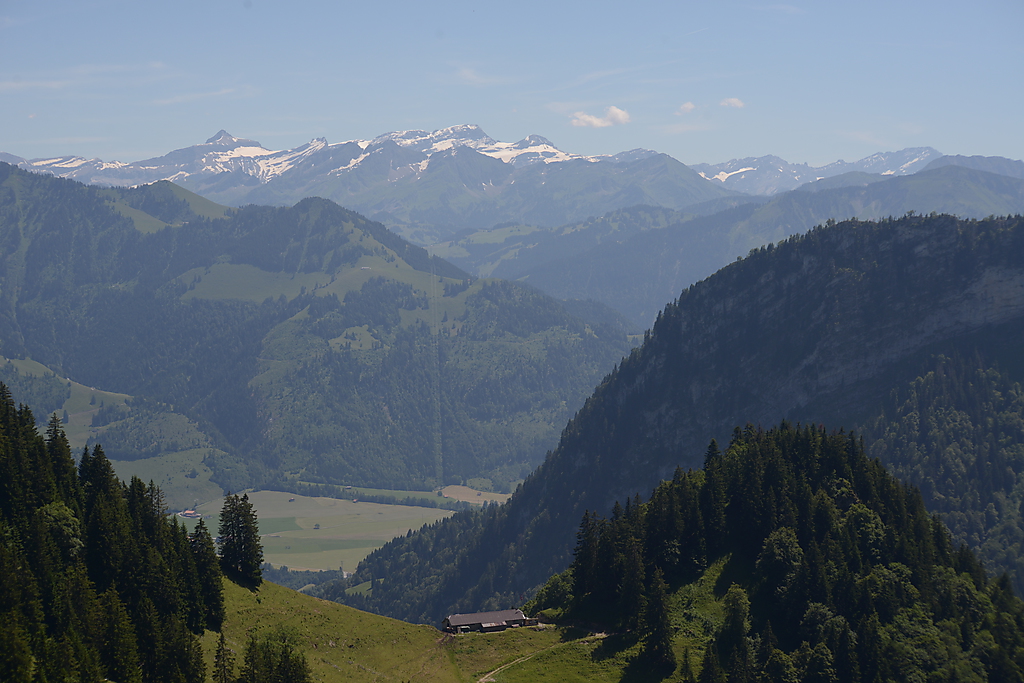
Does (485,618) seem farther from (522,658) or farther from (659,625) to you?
(659,625)

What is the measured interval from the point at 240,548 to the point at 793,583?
271 feet

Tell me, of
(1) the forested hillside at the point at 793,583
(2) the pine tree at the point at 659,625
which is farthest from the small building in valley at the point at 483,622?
(2) the pine tree at the point at 659,625

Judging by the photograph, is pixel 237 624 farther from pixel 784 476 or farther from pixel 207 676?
pixel 784 476

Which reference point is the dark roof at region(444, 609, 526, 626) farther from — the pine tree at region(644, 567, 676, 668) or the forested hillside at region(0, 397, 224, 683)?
the forested hillside at region(0, 397, 224, 683)

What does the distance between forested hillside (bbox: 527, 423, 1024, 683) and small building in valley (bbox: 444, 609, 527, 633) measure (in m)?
7.33

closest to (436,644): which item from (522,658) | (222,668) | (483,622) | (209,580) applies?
(483,622)

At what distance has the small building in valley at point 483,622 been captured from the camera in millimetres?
130750

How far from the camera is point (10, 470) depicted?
337 feet

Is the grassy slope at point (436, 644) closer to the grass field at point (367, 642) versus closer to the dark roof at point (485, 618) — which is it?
the grass field at point (367, 642)

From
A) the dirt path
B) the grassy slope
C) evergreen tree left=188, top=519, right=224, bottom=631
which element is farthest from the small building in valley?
evergreen tree left=188, top=519, right=224, bottom=631

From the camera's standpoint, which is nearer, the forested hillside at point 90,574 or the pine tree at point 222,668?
the forested hillside at point 90,574

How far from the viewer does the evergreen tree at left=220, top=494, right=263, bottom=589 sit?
4889 inches

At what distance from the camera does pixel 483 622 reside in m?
132

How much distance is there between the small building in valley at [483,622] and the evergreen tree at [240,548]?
2980cm
